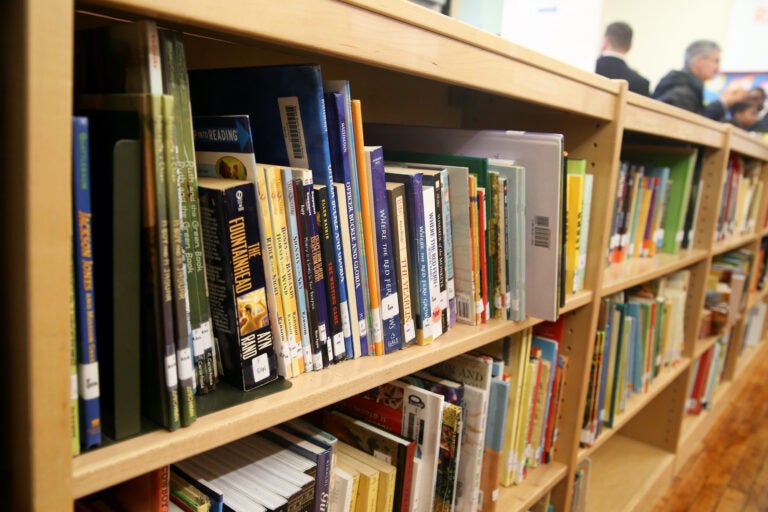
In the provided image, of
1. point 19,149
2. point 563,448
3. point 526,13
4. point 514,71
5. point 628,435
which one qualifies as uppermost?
point 526,13

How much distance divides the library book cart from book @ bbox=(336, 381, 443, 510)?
80mm

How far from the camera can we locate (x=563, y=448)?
124 cm

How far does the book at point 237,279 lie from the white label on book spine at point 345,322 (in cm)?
11

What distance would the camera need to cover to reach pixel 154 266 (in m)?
0.47

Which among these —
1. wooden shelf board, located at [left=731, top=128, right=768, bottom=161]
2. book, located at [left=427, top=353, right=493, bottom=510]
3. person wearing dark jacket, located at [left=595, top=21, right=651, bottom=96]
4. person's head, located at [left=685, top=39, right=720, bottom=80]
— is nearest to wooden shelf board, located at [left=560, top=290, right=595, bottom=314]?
book, located at [left=427, top=353, right=493, bottom=510]

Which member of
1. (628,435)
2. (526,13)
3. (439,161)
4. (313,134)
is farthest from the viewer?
(628,435)

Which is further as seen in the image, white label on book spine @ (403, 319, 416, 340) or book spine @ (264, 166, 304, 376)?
white label on book spine @ (403, 319, 416, 340)

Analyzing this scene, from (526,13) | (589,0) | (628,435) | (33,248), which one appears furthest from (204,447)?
(628,435)

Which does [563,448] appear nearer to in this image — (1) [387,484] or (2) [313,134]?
(1) [387,484]

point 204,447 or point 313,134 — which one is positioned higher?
point 313,134

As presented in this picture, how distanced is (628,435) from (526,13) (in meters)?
1.72

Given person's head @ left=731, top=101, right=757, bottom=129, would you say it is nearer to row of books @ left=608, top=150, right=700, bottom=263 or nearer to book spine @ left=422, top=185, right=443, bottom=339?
row of books @ left=608, top=150, right=700, bottom=263

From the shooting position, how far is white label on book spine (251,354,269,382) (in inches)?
23.4

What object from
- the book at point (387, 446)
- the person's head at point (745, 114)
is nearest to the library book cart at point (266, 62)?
the book at point (387, 446)
